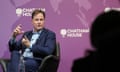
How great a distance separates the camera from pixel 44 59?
3953 millimetres

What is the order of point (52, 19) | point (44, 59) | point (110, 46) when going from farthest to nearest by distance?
point (52, 19), point (44, 59), point (110, 46)

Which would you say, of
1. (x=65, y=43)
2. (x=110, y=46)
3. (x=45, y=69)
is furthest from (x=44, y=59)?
(x=110, y=46)

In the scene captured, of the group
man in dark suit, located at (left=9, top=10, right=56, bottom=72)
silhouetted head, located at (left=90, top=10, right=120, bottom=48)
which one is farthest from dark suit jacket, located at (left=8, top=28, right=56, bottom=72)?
silhouetted head, located at (left=90, top=10, right=120, bottom=48)

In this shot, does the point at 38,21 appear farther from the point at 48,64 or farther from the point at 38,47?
the point at 48,64

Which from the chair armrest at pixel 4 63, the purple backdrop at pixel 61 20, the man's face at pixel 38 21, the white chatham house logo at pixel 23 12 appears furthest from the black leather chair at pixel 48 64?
the white chatham house logo at pixel 23 12

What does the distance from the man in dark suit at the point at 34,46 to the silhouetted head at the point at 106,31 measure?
2981 millimetres

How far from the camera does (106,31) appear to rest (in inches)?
42.1

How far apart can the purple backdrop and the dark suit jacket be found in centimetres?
61

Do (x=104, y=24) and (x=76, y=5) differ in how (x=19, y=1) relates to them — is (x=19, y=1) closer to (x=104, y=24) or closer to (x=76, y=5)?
(x=76, y=5)

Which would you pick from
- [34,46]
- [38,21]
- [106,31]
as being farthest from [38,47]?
[106,31]

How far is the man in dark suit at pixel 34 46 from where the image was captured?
404cm

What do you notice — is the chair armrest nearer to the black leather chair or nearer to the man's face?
the black leather chair

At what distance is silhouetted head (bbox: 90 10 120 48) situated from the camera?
1058mm

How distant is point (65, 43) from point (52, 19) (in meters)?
0.41
